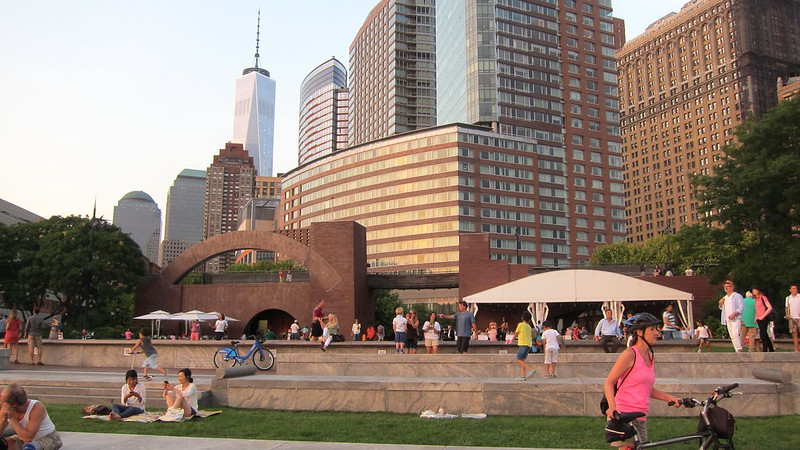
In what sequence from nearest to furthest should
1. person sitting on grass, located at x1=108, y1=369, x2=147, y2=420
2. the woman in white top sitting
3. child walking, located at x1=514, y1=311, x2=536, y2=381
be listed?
the woman in white top sitting
person sitting on grass, located at x1=108, y1=369, x2=147, y2=420
child walking, located at x1=514, y1=311, x2=536, y2=381

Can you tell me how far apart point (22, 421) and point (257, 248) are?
34136mm

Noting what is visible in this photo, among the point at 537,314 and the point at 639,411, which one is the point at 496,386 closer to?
the point at 639,411

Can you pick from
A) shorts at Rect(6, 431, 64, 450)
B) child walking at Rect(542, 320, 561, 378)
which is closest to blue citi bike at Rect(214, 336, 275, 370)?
child walking at Rect(542, 320, 561, 378)

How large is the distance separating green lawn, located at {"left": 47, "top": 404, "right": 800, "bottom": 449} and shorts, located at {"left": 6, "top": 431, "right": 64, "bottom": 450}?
2.44 meters

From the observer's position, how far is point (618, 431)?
216 inches

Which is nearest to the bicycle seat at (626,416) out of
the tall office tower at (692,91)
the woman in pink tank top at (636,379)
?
the woman in pink tank top at (636,379)

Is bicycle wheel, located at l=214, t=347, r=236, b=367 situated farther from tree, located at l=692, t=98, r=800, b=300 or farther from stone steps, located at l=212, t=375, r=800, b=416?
tree, located at l=692, t=98, r=800, b=300

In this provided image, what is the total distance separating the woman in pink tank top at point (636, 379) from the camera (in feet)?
18.7

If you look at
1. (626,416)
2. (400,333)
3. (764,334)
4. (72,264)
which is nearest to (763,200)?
(764,334)

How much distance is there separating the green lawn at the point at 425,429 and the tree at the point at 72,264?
103 ft

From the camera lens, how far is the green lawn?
29.7ft

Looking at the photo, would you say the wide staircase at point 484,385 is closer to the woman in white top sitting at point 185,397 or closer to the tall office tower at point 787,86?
the woman in white top sitting at point 185,397

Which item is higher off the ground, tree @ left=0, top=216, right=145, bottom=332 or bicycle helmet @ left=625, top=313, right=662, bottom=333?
tree @ left=0, top=216, right=145, bottom=332

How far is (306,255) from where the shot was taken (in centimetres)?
4016
